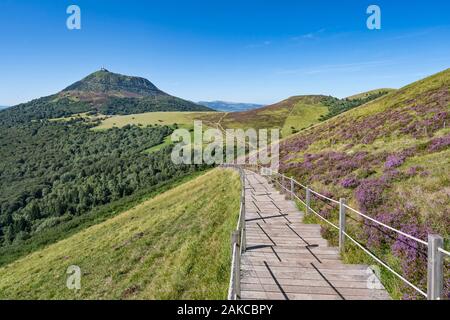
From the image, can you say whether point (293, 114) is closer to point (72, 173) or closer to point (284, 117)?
point (284, 117)

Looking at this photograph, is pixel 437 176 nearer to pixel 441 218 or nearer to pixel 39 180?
pixel 441 218

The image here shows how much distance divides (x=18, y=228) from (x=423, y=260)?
357 ft

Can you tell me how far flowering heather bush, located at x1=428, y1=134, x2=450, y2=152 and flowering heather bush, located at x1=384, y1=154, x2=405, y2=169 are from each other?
2.00 meters

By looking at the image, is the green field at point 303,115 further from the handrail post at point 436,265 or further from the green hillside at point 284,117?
the handrail post at point 436,265

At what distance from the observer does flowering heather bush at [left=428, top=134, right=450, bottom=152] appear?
16641 mm

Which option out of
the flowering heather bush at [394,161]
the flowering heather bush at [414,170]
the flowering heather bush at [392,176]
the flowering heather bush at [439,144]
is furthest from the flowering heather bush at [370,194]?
the flowering heather bush at [439,144]

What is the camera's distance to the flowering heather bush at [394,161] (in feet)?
51.2

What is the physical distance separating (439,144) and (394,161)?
3.48 meters

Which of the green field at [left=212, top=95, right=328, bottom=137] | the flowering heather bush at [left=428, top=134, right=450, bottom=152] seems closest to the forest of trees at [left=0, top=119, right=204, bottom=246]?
the green field at [left=212, top=95, right=328, bottom=137]

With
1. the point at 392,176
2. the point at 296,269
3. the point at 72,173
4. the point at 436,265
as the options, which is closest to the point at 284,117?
the point at 72,173

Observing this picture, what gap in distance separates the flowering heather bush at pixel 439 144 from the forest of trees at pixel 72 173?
74.2 meters

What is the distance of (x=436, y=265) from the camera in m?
4.62

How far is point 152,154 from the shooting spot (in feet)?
408

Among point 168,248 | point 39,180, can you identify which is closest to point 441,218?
point 168,248
